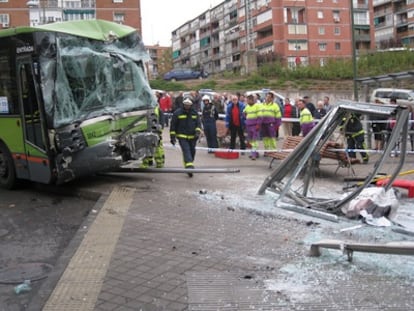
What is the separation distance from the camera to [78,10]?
233ft

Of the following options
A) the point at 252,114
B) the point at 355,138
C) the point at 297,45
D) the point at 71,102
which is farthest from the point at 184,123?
the point at 297,45

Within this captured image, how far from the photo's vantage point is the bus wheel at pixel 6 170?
32.4ft

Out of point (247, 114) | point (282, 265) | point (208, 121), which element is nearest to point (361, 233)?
point (282, 265)

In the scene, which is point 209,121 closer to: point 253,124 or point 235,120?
point 235,120

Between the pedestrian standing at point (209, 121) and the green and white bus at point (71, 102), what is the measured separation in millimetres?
4511

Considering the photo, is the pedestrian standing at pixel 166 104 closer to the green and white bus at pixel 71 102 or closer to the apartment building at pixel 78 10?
the green and white bus at pixel 71 102

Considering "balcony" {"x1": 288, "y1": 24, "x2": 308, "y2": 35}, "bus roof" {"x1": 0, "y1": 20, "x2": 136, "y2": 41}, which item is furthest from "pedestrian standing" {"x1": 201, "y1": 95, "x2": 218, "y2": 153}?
"balcony" {"x1": 288, "y1": 24, "x2": 308, "y2": 35}

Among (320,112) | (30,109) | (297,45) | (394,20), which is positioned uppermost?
(394,20)

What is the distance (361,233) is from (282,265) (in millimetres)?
1624

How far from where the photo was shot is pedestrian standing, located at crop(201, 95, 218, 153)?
578 inches

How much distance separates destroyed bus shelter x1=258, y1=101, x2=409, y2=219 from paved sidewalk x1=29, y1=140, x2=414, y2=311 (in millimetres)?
389

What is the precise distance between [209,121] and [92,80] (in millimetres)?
5890

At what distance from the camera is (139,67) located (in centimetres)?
1025

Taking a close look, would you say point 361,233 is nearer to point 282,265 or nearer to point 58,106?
point 282,265
